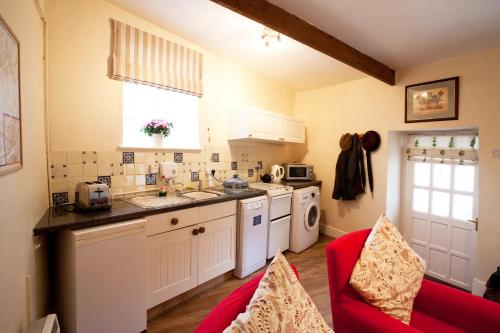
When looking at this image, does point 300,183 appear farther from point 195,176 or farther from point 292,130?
point 195,176

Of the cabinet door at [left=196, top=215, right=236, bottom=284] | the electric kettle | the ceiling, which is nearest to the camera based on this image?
the ceiling

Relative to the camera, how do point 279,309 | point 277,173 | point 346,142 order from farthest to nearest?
point 277,173 → point 346,142 → point 279,309

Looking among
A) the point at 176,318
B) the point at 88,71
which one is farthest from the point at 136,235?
the point at 88,71

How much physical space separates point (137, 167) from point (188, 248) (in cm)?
93

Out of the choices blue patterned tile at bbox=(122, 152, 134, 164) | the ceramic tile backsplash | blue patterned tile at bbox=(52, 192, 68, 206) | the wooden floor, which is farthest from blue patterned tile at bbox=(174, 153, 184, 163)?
the wooden floor

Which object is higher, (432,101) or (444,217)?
(432,101)

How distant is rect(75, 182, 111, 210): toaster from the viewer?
5.34 ft

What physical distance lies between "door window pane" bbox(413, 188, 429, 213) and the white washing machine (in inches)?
48.6

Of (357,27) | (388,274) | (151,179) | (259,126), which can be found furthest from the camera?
(259,126)

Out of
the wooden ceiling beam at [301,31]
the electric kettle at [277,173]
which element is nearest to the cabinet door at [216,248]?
the electric kettle at [277,173]

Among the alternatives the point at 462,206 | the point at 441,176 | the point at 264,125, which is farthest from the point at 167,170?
the point at 462,206

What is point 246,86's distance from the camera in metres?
3.26

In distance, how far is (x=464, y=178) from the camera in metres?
2.54

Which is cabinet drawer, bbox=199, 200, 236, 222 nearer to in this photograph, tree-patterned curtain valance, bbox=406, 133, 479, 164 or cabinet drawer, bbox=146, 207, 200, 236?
cabinet drawer, bbox=146, 207, 200, 236
